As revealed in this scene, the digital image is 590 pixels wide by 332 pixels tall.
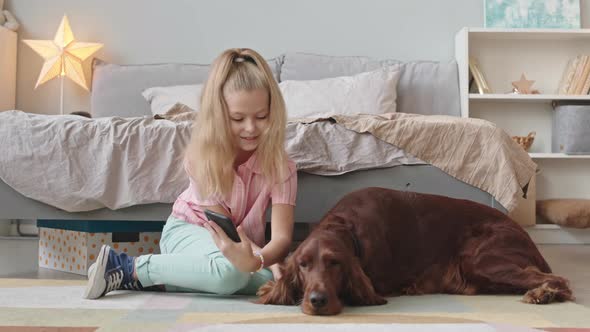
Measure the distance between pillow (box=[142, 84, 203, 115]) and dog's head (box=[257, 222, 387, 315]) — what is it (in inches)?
77.9

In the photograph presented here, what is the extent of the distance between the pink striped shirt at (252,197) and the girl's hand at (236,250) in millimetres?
246

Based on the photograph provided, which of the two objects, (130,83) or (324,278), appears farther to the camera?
(130,83)

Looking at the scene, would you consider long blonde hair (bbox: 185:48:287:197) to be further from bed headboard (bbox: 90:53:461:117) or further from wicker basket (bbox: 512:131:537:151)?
wicker basket (bbox: 512:131:537:151)

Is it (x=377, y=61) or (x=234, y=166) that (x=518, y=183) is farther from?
(x=377, y=61)

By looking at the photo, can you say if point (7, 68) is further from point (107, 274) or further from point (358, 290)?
point (358, 290)

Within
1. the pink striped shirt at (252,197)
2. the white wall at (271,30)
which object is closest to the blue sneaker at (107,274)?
the pink striped shirt at (252,197)

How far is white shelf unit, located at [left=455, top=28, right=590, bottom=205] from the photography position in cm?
404

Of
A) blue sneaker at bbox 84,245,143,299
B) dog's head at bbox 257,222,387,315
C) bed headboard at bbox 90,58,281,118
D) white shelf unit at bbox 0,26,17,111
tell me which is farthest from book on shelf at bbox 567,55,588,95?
white shelf unit at bbox 0,26,17,111

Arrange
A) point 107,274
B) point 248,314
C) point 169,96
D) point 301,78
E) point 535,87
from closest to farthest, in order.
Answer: point 248,314 < point 107,274 < point 169,96 < point 301,78 < point 535,87

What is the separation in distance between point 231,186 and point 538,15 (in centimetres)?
269

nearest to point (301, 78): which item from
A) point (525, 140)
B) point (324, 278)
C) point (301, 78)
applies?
point (301, 78)

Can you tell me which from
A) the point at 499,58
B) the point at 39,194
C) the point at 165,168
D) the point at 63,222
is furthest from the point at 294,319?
the point at 499,58

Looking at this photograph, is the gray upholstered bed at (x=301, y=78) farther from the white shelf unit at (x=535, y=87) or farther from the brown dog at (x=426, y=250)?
the brown dog at (x=426, y=250)

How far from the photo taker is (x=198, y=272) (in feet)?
6.12
